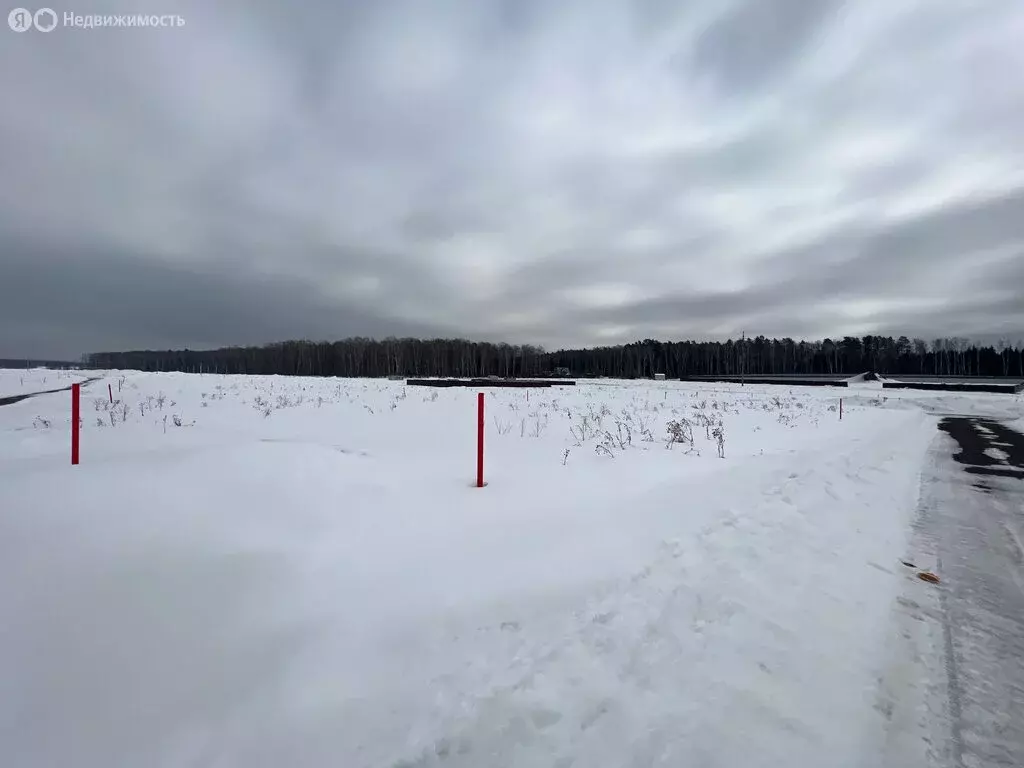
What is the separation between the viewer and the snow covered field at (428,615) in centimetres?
223

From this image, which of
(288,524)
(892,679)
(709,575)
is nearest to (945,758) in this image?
(892,679)

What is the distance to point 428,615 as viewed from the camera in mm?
3166

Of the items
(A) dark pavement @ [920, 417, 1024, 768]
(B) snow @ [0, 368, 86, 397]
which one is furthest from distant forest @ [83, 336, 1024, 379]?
(A) dark pavement @ [920, 417, 1024, 768]

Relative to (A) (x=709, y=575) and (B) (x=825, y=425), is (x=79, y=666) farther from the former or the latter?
(B) (x=825, y=425)

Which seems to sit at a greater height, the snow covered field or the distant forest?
the distant forest

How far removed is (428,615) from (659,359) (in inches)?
4304

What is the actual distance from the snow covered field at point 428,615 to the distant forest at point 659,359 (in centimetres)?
8285

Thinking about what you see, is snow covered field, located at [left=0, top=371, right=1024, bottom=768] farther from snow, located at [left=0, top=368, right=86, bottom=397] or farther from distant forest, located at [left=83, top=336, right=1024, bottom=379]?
distant forest, located at [left=83, top=336, right=1024, bottom=379]

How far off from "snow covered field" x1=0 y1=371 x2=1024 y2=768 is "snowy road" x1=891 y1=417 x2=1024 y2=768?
0.83 ft

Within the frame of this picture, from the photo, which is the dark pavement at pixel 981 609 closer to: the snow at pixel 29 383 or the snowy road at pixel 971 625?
the snowy road at pixel 971 625

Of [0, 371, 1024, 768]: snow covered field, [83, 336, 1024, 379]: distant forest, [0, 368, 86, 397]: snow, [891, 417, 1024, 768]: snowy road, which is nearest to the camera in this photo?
[0, 371, 1024, 768]: snow covered field

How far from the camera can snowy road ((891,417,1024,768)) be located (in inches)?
92.8

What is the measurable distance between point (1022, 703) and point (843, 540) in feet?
8.16

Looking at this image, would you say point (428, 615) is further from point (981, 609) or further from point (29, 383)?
point (29, 383)
